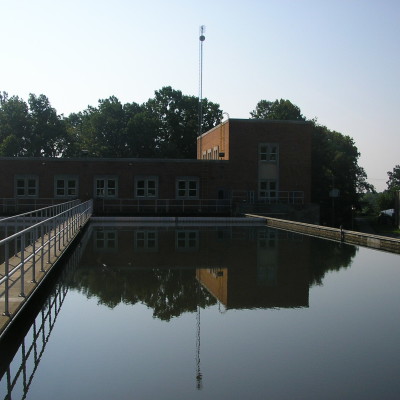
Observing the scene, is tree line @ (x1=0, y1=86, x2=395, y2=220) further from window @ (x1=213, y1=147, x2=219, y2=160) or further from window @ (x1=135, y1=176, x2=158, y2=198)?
window @ (x1=135, y1=176, x2=158, y2=198)

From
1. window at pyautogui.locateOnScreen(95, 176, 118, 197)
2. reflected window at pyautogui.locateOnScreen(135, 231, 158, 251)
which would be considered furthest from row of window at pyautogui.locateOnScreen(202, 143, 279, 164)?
reflected window at pyautogui.locateOnScreen(135, 231, 158, 251)

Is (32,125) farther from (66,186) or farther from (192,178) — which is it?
(192,178)

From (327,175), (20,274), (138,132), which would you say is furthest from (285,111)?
(20,274)

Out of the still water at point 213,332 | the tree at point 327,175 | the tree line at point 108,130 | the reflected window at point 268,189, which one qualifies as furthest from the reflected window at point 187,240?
the tree line at point 108,130

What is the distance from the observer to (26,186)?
39.2 m

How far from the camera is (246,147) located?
40219mm

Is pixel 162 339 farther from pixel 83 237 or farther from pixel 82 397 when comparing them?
pixel 83 237

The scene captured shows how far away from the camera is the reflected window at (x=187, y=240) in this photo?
59.9 ft

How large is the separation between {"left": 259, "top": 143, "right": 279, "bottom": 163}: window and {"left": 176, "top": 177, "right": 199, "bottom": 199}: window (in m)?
5.24

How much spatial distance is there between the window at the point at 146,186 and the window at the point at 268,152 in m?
8.07

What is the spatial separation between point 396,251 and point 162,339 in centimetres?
1223

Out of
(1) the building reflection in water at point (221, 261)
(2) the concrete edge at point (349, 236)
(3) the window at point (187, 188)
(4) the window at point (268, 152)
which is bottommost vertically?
(1) the building reflection in water at point (221, 261)

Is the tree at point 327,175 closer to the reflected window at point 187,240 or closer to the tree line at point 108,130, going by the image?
the tree line at point 108,130

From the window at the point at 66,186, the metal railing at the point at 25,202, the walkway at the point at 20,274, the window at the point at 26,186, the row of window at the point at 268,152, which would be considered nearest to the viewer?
the walkway at the point at 20,274
